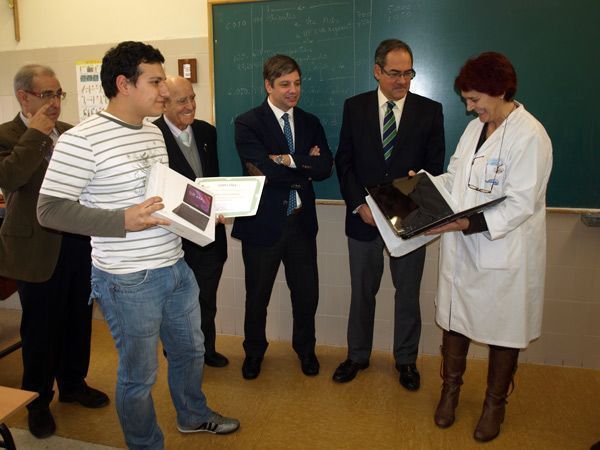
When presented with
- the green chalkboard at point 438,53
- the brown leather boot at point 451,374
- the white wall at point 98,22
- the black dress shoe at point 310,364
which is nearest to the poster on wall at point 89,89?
the white wall at point 98,22

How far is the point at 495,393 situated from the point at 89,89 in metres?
3.38

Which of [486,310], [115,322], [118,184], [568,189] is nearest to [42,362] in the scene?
[115,322]

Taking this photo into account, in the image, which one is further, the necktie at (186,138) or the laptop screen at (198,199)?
the necktie at (186,138)

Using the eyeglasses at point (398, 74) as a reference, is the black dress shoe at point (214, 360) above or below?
below

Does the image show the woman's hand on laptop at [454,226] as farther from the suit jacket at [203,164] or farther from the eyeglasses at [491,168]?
the suit jacket at [203,164]

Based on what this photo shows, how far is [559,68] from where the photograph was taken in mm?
2721

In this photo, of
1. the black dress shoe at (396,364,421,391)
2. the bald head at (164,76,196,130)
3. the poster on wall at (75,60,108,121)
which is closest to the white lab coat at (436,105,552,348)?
the black dress shoe at (396,364,421,391)

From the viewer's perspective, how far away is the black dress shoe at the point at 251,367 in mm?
2955

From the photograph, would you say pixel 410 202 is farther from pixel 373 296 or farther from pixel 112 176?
pixel 112 176

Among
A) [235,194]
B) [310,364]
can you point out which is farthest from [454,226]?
[310,364]

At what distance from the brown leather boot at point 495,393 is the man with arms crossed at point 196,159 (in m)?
1.61

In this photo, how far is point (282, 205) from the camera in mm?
2732

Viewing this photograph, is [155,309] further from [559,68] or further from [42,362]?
[559,68]

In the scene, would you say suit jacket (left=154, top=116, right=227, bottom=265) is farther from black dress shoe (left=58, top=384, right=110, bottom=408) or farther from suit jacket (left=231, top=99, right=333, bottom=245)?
black dress shoe (left=58, top=384, right=110, bottom=408)
